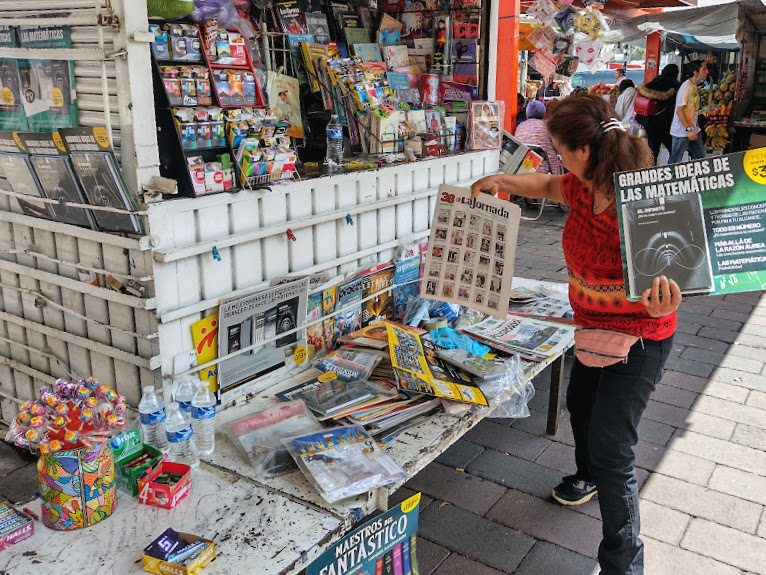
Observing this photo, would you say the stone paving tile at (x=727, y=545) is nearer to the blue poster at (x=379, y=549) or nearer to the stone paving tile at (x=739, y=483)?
the stone paving tile at (x=739, y=483)

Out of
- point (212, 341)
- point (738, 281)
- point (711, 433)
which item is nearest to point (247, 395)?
point (212, 341)

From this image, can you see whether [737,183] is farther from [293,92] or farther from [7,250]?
[7,250]

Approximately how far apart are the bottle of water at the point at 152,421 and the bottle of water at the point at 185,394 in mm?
82

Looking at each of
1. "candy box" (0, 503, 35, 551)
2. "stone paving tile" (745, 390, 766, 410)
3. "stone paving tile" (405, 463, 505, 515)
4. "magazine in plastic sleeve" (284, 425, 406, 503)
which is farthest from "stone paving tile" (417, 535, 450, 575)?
"stone paving tile" (745, 390, 766, 410)

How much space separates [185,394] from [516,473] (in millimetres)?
1648

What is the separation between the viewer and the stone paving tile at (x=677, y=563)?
2.47 m

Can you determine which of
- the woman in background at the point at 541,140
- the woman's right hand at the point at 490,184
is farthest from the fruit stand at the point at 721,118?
the woman's right hand at the point at 490,184

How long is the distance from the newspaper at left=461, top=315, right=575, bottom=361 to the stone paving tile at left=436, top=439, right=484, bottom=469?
1.86 feet

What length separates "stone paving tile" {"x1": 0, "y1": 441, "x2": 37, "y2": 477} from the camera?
311 cm

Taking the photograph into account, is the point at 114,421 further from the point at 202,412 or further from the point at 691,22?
the point at 691,22

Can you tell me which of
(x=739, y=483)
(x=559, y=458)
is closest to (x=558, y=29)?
(x=559, y=458)

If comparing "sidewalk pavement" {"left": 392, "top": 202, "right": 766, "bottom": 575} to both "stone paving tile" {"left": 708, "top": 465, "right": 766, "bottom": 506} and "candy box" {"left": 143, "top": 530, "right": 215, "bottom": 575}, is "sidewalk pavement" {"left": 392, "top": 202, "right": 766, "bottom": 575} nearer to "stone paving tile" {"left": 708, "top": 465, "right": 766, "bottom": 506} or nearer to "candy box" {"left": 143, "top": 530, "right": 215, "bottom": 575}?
"stone paving tile" {"left": 708, "top": 465, "right": 766, "bottom": 506}

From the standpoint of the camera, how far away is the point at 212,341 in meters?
2.46

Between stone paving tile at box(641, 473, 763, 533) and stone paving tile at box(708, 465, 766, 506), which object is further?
stone paving tile at box(708, 465, 766, 506)
